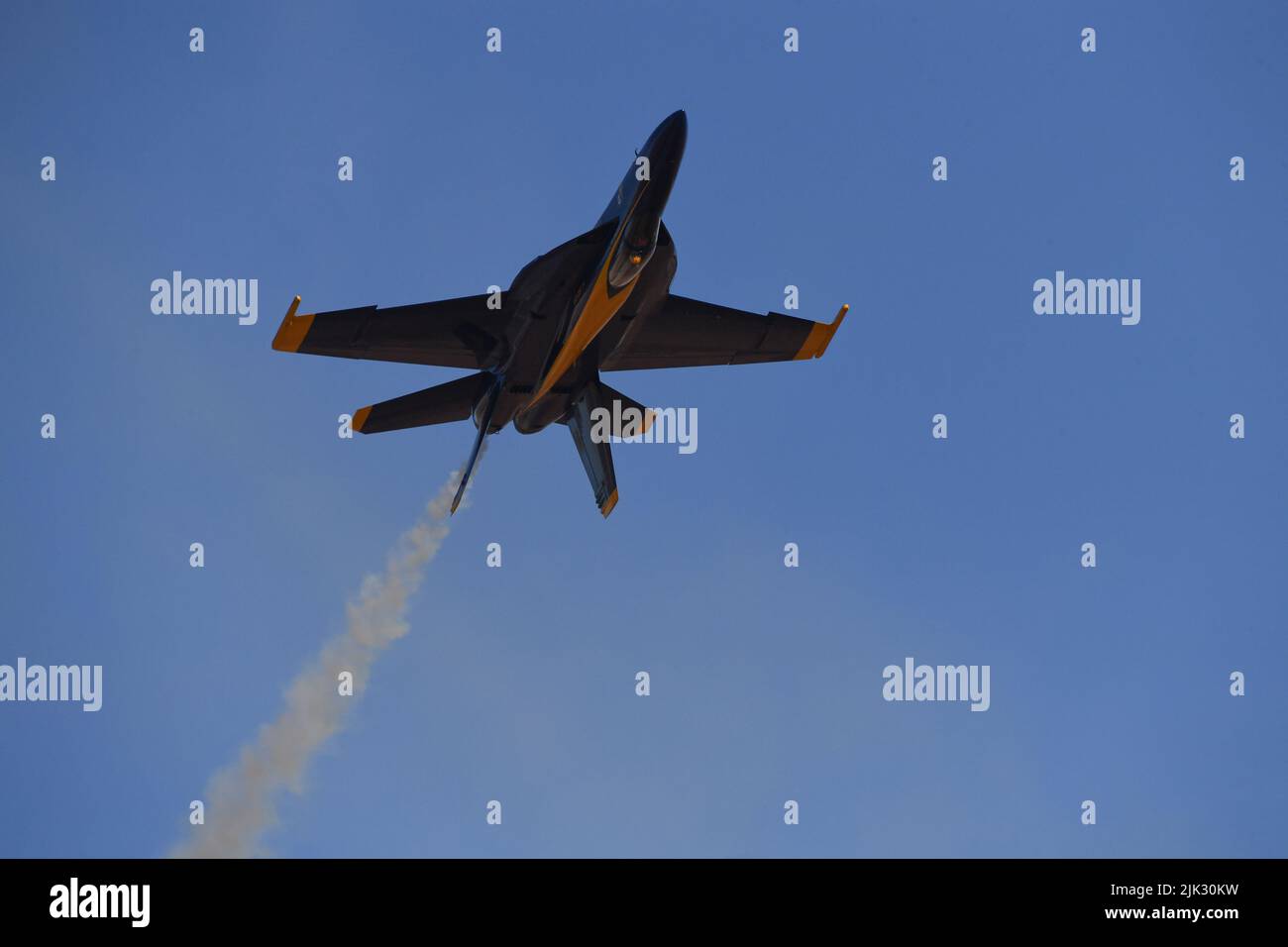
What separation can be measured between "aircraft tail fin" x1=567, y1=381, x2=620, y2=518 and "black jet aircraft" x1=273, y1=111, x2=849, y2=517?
4 centimetres

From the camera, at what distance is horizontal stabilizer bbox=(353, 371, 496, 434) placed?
34.6 metres

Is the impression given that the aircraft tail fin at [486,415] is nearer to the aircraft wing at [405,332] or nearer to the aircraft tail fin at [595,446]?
the aircraft wing at [405,332]

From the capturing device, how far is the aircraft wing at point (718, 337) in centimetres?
3569

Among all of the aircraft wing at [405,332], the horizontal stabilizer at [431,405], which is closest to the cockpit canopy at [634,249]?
the aircraft wing at [405,332]

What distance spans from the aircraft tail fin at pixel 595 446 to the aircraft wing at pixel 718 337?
1.07m

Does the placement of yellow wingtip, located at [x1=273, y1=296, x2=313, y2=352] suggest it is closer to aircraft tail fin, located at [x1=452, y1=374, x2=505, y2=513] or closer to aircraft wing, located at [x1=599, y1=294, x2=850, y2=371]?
aircraft tail fin, located at [x1=452, y1=374, x2=505, y2=513]

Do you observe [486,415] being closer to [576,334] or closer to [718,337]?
[576,334]

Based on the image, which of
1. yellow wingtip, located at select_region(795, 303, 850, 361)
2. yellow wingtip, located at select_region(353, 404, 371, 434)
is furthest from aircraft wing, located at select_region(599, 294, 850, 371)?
yellow wingtip, located at select_region(353, 404, 371, 434)

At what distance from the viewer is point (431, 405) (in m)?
34.9

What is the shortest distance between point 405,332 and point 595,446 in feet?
19.6

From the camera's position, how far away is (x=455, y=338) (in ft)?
112

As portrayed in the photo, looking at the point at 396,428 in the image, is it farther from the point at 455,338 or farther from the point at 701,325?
the point at 701,325
